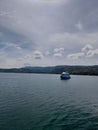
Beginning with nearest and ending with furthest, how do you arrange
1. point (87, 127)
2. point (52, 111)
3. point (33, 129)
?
point (33, 129), point (87, 127), point (52, 111)

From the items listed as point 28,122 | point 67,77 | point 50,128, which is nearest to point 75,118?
point 50,128

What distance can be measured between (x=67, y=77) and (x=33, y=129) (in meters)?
118

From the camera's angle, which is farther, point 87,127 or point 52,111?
point 52,111

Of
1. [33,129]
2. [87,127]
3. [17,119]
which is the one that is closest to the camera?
[33,129]

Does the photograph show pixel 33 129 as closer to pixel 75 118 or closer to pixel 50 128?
pixel 50 128

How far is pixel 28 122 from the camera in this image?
2212 centimetres

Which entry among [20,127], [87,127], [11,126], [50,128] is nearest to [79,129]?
[87,127]

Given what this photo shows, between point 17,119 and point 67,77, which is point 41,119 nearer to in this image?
point 17,119

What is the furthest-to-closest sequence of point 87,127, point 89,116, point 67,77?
point 67,77 < point 89,116 < point 87,127

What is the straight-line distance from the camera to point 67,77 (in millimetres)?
136500

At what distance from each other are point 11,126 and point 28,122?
274 centimetres

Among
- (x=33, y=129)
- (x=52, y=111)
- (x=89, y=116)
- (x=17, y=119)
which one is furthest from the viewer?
(x=52, y=111)

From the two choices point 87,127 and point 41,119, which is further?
point 41,119

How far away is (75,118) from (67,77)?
112615 millimetres
